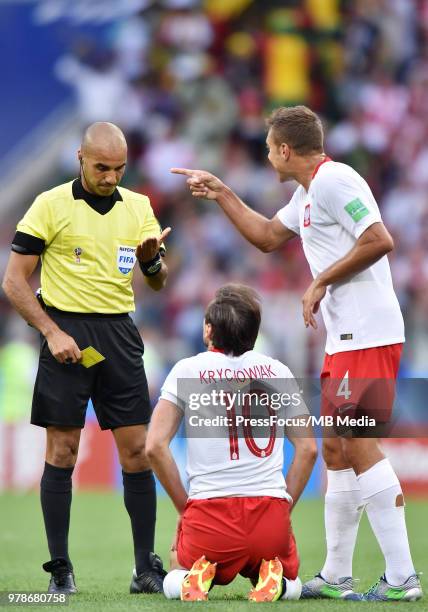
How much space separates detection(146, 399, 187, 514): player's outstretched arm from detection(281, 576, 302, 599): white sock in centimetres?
55

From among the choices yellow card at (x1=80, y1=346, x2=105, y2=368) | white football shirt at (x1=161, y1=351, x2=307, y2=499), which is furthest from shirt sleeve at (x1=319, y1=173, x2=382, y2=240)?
yellow card at (x1=80, y1=346, x2=105, y2=368)

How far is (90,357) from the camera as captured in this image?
5531mm

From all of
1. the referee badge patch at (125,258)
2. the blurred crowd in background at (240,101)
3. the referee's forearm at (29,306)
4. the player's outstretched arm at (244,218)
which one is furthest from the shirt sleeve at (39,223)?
the blurred crowd in background at (240,101)

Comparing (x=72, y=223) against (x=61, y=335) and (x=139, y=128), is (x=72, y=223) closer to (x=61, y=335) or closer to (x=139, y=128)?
(x=61, y=335)

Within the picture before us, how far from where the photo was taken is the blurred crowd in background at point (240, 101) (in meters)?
16.2

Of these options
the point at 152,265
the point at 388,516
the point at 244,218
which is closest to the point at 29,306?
the point at 152,265

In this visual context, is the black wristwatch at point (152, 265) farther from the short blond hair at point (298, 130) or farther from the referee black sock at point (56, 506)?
the referee black sock at point (56, 506)

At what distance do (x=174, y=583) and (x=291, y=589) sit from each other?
0.49 meters

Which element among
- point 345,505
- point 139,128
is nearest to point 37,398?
point 345,505

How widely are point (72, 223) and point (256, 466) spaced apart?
1.49 meters

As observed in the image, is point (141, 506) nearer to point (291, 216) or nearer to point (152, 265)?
point (152, 265)

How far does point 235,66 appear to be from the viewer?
57.8 feet

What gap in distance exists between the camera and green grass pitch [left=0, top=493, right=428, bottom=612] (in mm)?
4988

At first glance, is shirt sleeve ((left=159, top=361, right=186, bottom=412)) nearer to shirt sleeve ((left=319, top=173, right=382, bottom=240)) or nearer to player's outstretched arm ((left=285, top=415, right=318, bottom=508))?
player's outstretched arm ((left=285, top=415, right=318, bottom=508))
